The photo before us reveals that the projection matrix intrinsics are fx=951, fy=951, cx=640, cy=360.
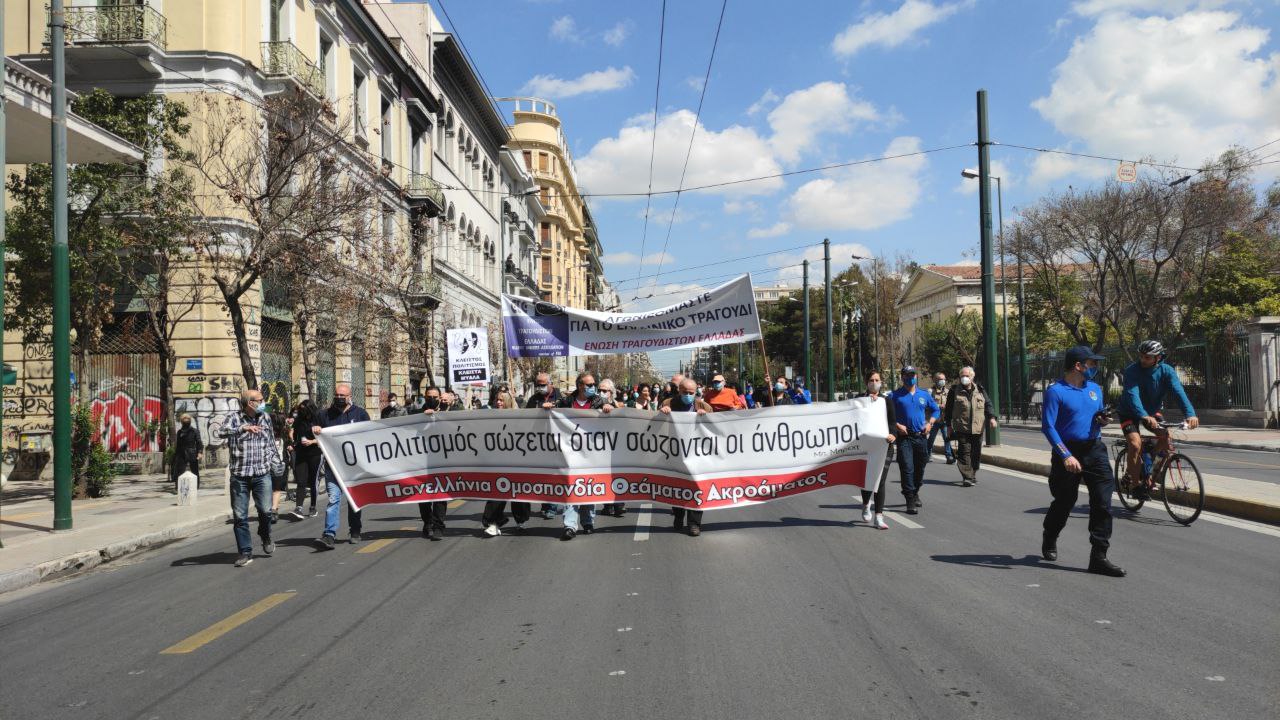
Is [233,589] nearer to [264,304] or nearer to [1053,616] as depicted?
[1053,616]

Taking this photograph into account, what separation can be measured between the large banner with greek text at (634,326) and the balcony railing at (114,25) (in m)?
14.0

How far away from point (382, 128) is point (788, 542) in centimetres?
2794

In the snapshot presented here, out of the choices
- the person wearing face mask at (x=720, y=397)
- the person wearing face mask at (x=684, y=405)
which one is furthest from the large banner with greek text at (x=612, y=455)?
the person wearing face mask at (x=720, y=397)

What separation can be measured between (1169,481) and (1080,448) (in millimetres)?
3490

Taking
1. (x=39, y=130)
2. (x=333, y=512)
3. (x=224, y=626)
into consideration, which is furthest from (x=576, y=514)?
(x=39, y=130)

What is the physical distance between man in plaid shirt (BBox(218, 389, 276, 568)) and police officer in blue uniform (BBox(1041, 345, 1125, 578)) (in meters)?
7.26

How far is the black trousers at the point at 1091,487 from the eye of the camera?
736 centimetres

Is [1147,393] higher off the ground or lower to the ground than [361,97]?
lower

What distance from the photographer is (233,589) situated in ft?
26.0

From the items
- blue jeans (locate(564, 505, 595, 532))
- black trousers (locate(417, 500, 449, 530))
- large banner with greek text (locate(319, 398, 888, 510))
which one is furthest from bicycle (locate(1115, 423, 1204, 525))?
black trousers (locate(417, 500, 449, 530))

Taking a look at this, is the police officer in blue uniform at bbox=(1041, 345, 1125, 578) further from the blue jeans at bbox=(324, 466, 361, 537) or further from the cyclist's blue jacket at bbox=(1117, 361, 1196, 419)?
the blue jeans at bbox=(324, 466, 361, 537)

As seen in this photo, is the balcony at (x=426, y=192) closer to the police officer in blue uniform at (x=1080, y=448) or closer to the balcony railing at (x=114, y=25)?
the balcony railing at (x=114, y=25)

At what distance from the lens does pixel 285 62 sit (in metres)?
23.5

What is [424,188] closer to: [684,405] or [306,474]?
[306,474]
